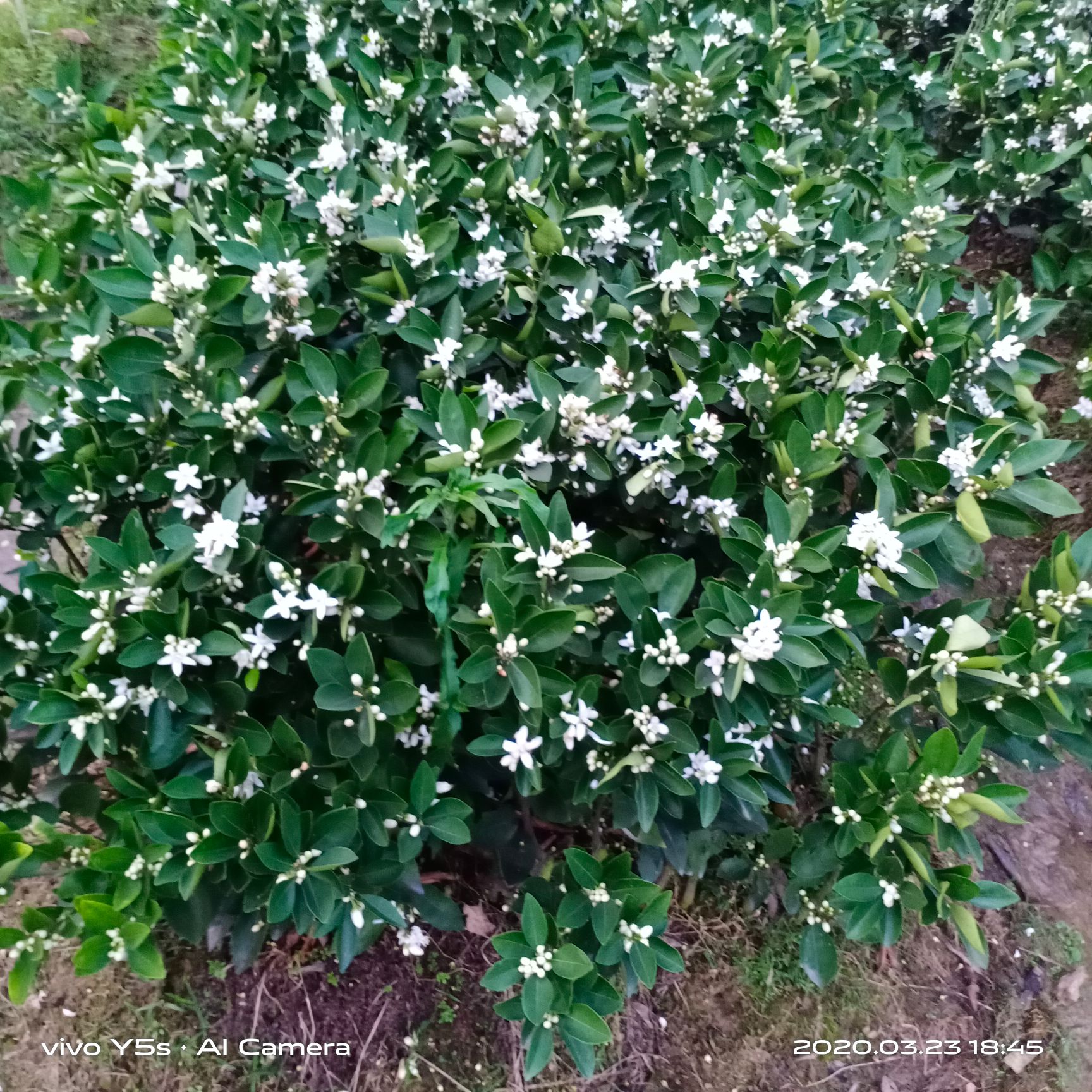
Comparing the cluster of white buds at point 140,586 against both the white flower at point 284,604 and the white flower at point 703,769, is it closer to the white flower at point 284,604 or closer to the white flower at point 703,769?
the white flower at point 284,604

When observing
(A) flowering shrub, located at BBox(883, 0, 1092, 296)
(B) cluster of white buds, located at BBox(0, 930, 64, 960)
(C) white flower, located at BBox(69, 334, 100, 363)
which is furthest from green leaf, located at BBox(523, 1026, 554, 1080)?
(A) flowering shrub, located at BBox(883, 0, 1092, 296)

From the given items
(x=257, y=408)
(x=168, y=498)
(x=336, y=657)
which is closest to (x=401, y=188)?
(x=257, y=408)

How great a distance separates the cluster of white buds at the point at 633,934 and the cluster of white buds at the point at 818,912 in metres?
0.58

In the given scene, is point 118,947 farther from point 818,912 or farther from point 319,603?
point 818,912

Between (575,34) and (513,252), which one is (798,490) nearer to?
(513,252)

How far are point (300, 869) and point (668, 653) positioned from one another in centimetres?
79

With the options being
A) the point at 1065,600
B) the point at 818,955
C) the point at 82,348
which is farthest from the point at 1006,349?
the point at 82,348

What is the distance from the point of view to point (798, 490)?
1.74 meters

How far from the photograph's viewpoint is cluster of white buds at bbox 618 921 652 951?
154cm

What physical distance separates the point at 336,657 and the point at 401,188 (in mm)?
1114

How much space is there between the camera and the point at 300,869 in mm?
1399

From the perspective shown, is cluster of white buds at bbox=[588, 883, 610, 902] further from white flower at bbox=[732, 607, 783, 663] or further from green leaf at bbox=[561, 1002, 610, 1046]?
white flower at bbox=[732, 607, 783, 663]

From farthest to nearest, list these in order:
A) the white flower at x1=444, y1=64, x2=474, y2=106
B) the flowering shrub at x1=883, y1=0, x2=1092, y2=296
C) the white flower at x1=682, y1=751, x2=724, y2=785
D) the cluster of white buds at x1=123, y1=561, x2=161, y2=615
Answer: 1. the flowering shrub at x1=883, y1=0, x2=1092, y2=296
2. the white flower at x1=444, y1=64, x2=474, y2=106
3. the white flower at x1=682, y1=751, x2=724, y2=785
4. the cluster of white buds at x1=123, y1=561, x2=161, y2=615

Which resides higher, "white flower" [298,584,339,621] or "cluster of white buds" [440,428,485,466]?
"cluster of white buds" [440,428,485,466]
